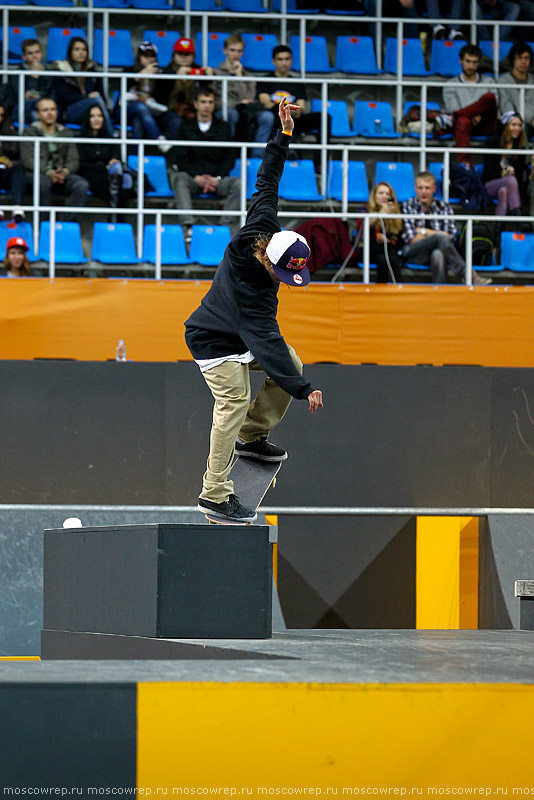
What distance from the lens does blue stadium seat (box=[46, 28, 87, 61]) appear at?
44.3 feet

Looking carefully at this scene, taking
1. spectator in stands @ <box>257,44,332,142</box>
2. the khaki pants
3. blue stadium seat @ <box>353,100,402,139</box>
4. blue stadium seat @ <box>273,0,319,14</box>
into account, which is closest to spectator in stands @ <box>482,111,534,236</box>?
blue stadium seat @ <box>353,100,402,139</box>

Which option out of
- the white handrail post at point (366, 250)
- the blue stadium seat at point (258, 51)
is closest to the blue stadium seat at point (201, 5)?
the blue stadium seat at point (258, 51)

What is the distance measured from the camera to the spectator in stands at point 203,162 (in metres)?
11.7

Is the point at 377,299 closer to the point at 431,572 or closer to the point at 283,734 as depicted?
the point at 431,572

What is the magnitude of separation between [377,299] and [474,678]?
6989 millimetres

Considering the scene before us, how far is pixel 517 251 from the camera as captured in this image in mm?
11922

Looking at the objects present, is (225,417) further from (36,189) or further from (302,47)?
(302,47)

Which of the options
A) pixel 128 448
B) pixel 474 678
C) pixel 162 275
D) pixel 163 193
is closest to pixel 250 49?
pixel 163 193

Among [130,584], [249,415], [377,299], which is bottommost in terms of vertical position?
[130,584]

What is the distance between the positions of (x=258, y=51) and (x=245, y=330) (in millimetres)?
9465

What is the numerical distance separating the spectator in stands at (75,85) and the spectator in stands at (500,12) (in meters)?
5.13

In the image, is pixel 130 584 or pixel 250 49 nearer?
pixel 130 584

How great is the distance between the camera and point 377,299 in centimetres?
980

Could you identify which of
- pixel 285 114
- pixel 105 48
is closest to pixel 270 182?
pixel 285 114
